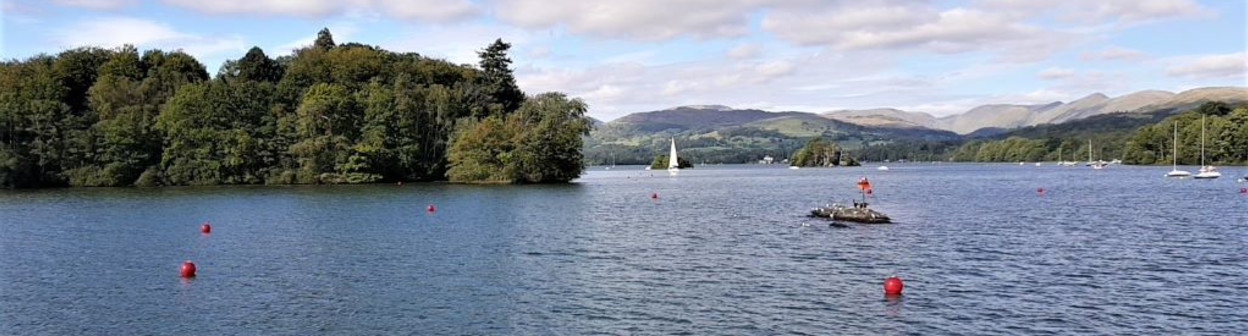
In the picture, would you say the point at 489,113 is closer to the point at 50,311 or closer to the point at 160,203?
the point at 160,203

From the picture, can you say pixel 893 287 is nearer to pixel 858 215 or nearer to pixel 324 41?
pixel 858 215

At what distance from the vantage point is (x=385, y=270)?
1484 inches

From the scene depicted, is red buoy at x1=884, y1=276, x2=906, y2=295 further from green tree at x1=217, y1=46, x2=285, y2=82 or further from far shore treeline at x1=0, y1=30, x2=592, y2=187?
green tree at x1=217, y1=46, x2=285, y2=82

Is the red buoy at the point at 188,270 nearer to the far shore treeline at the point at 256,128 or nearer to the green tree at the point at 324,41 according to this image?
the far shore treeline at the point at 256,128

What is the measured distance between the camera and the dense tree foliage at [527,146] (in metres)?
123

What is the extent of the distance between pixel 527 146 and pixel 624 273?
285 ft

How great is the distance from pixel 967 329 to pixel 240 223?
163 ft

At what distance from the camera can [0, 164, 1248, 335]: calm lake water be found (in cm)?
2692

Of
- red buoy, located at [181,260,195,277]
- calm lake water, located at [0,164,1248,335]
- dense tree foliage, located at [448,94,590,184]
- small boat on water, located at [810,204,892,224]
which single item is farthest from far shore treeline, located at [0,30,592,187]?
red buoy, located at [181,260,195,277]

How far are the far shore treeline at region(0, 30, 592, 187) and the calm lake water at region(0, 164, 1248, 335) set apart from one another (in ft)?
192

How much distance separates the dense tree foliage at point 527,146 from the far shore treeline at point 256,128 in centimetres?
19

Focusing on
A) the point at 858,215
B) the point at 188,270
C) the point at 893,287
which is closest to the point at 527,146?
the point at 858,215

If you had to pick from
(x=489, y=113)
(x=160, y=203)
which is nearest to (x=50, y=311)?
(x=160, y=203)

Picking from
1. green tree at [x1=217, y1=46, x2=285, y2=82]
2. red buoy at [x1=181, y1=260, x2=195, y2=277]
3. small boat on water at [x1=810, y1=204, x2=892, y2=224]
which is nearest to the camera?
red buoy at [x1=181, y1=260, x2=195, y2=277]
